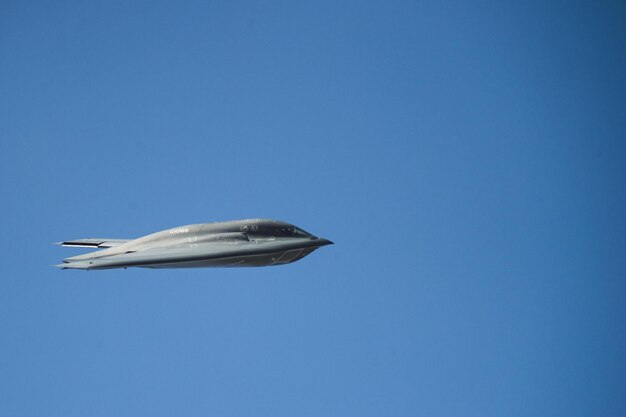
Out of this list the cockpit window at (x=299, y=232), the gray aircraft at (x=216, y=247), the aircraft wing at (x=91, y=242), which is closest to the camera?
the gray aircraft at (x=216, y=247)

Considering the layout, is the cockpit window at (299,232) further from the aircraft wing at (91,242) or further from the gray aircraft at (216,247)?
the aircraft wing at (91,242)

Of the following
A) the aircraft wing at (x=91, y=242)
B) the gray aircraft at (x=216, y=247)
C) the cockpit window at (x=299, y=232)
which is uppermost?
the aircraft wing at (x=91, y=242)

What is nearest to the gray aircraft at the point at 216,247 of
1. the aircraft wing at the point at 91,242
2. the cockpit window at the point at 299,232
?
the cockpit window at the point at 299,232

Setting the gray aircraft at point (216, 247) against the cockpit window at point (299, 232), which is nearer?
the gray aircraft at point (216, 247)

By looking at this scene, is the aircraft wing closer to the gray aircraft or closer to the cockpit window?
the gray aircraft

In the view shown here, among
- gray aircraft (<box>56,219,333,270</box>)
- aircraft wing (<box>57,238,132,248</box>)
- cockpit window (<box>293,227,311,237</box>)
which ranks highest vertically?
aircraft wing (<box>57,238,132,248</box>)

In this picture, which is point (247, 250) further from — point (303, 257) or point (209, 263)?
point (303, 257)

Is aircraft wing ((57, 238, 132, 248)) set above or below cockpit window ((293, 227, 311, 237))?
above

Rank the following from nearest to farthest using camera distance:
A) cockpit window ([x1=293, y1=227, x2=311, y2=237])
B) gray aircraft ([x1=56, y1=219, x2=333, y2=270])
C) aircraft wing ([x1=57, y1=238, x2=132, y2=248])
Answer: gray aircraft ([x1=56, y1=219, x2=333, y2=270]) < cockpit window ([x1=293, y1=227, x2=311, y2=237]) < aircraft wing ([x1=57, y1=238, x2=132, y2=248])

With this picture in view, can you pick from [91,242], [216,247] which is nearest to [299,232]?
[216,247]

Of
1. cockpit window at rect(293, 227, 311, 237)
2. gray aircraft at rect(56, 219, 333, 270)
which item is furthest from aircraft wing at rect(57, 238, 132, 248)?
cockpit window at rect(293, 227, 311, 237)
